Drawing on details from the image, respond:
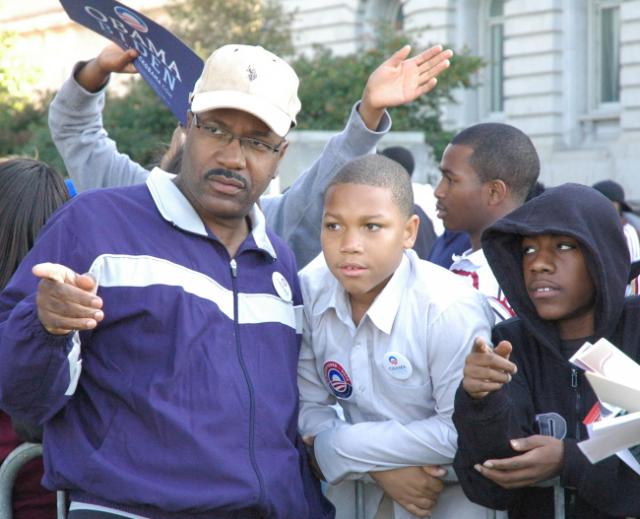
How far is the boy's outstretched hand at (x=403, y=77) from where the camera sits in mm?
4254

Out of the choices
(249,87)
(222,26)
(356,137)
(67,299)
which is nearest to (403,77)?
(356,137)

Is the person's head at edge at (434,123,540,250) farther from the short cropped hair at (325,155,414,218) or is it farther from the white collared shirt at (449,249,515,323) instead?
the short cropped hair at (325,155,414,218)

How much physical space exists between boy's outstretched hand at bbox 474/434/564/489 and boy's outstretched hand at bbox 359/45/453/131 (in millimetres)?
1361

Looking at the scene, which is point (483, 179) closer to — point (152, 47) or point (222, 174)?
point (152, 47)

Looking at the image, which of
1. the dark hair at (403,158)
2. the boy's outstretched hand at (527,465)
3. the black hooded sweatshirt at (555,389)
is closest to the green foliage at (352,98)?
the dark hair at (403,158)

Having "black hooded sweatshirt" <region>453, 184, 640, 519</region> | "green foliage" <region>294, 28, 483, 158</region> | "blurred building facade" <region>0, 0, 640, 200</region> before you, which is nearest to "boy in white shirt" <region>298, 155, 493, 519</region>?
"black hooded sweatshirt" <region>453, 184, 640, 519</region>

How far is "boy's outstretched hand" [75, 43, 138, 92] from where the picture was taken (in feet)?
15.5

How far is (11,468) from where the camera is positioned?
396 cm

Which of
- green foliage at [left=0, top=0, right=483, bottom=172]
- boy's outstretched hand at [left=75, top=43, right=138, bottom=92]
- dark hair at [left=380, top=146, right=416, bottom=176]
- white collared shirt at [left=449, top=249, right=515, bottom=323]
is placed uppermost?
green foliage at [left=0, top=0, right=483, bottom=172]

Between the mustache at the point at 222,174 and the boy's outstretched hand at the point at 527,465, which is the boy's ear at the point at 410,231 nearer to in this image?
the mustache at the point at 222,174

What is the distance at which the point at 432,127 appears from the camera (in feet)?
58.9

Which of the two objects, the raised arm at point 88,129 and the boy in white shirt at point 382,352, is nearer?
the boy in white shirt at point 382,352

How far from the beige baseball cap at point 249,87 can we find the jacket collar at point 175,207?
23 centimetres

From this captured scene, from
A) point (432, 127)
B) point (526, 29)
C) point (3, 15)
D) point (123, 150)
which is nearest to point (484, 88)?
point (526, 29)
